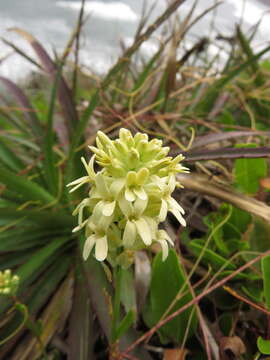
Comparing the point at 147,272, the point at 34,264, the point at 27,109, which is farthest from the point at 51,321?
the point at 27,109

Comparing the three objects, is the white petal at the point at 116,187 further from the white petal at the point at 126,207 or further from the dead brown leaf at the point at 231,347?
Result: the dead brown leaf at the point at 231,347

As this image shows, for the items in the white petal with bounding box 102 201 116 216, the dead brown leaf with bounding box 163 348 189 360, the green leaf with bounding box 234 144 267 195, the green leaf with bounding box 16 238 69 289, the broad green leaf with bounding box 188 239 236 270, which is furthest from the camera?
the green leaf with bounding box 234 144 267 195

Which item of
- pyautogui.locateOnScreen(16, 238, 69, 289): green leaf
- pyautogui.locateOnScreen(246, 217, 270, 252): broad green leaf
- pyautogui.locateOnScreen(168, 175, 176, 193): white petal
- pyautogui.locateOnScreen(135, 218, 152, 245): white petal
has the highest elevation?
pyautogui.locateOnScreen(168, 175, 176, 193): white petal

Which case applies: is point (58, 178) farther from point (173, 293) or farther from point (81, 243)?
point (173, 293)

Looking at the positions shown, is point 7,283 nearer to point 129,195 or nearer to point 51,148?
point 129,195

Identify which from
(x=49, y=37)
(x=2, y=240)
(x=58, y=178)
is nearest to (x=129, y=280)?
(x=2, y=240)

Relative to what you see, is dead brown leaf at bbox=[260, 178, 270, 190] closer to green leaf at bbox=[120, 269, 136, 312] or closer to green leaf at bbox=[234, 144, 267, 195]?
green leaf at bbox=[234, 144, 267, 195]

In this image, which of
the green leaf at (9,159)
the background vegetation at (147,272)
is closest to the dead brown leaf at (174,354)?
the background vegetation at (147,272)

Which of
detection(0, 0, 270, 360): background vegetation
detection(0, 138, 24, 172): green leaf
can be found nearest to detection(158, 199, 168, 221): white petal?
detection(0, 0, 270, 360): background vegetation
